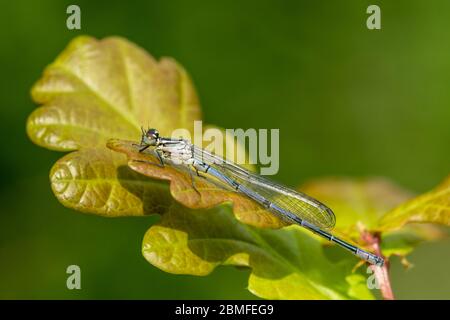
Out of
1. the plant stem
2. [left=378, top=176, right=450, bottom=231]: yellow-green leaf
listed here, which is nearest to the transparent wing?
[left=378, top=176, right=450, bottom=231]: yellow-green leaf

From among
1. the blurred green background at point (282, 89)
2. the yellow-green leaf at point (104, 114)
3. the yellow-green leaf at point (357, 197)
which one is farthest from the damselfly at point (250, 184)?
the blurred green background at point (282, 89)

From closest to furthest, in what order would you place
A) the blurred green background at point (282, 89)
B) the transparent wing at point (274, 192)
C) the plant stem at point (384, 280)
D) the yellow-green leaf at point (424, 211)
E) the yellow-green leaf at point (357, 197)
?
the plant stem at point (384, 280) → the yellow-green leaf at point (424, 211) → the transparent wing at point (274, 192) → the yellow-green leaf at point (357, 197) → the blurred green background at point (282, 89)

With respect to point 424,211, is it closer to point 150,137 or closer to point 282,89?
point 150,137

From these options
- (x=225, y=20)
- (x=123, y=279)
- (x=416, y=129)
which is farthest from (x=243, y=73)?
(x=123, y=279)

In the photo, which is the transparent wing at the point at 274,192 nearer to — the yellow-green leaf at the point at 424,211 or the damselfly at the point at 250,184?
the damselfly at the point at 250,184

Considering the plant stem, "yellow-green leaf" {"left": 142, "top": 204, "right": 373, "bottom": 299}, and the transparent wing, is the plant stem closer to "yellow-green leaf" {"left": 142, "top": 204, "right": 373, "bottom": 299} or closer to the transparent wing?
"yellow-green leaf" {"left": 142, "top": 204, "right": 373, "bottom": 299}

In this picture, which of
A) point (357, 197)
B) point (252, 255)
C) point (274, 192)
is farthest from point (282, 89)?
point (252, 255)

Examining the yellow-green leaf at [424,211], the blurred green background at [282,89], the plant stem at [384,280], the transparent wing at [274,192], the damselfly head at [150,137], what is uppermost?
the blurred green background at [282,89]
